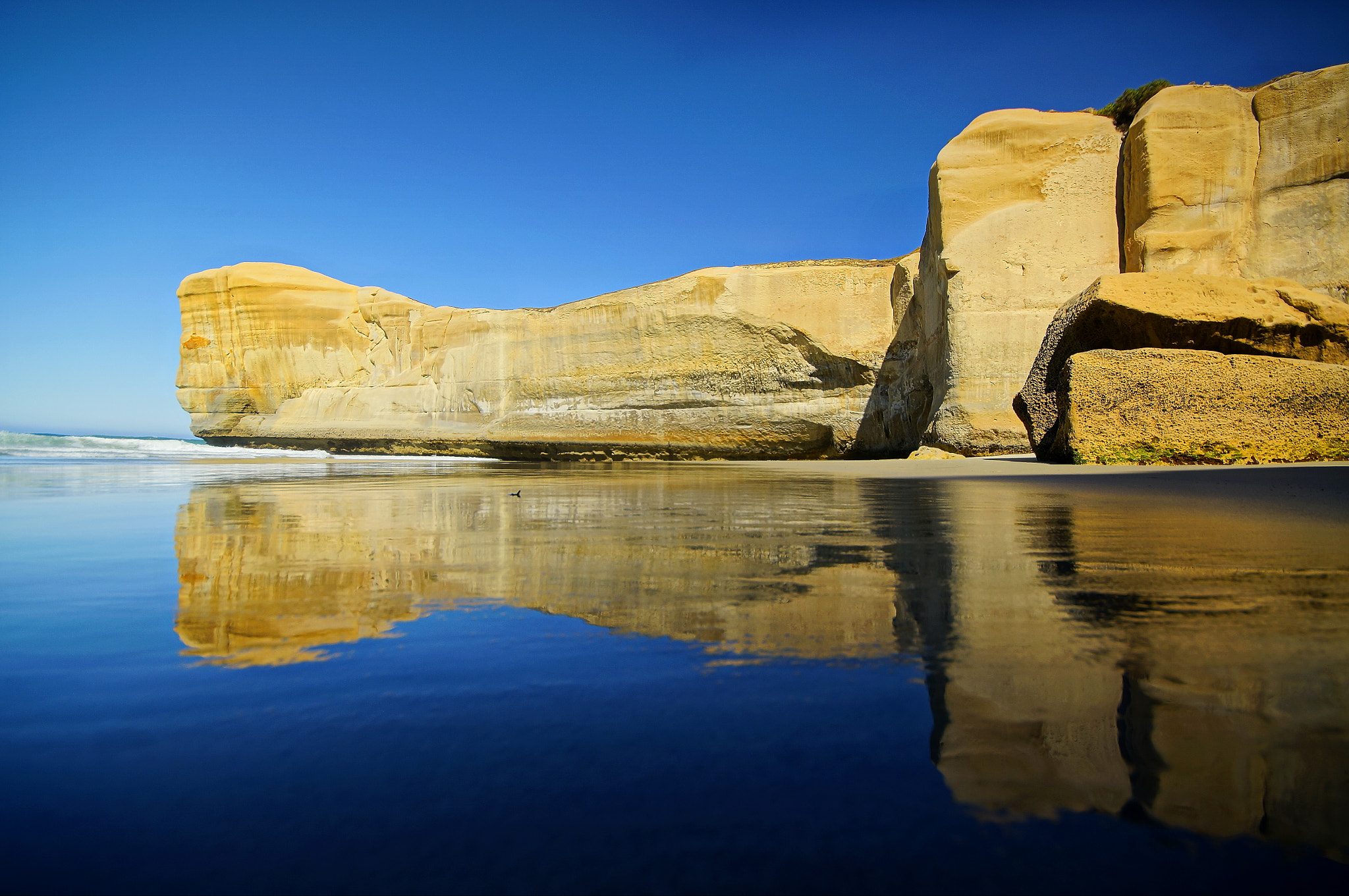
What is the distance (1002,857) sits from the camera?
0.62 metres

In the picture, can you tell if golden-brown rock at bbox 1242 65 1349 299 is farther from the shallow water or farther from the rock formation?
the shallow water

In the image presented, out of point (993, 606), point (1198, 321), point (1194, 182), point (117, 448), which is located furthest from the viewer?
point (117, 448)

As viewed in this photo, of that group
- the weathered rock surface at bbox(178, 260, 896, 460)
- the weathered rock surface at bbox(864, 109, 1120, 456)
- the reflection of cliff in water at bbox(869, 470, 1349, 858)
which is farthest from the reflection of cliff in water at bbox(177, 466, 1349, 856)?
the weathered rock surface at bbox(178, 260, 896, 460)

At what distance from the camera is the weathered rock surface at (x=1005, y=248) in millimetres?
12219

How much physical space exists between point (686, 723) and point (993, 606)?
0.92 metres

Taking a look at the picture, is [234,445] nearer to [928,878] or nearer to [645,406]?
[645,406]

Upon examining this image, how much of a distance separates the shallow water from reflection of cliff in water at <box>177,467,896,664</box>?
0.02m

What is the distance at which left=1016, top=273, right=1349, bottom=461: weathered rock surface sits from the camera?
7.45m

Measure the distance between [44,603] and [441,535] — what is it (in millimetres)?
1357

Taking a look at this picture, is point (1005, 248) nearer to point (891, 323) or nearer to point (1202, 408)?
point (891, 323)

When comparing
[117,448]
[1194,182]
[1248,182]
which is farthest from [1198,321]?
[117,448]

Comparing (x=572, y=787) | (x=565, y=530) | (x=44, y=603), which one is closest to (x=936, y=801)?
(x=572, y=787)

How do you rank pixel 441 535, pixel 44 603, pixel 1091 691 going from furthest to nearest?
1. pixel 441 535
2. pixel 44 603
3. pixel 1091 691

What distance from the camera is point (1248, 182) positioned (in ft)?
41.0
